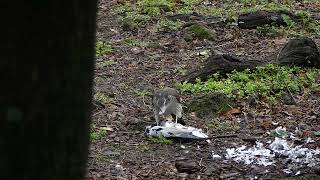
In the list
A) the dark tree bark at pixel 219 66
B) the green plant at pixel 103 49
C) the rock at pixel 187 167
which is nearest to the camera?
the rock at pixel 187 167

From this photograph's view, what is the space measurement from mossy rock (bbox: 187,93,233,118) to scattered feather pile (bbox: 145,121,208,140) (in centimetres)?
79

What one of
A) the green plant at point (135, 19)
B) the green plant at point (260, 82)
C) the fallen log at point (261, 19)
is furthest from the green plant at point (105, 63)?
the fallen log at point (261, 19)

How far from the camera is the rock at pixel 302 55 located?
30.1 ft

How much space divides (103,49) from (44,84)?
382 inches

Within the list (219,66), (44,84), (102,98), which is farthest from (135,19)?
(44,84)

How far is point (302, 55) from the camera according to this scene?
9.21 meters

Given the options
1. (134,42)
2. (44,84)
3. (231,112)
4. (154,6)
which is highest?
(154,6)

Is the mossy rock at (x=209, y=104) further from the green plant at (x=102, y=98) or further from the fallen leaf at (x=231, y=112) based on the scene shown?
the green plant at (x=102, y=98)

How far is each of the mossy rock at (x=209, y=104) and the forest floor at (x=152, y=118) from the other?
0.38 ft

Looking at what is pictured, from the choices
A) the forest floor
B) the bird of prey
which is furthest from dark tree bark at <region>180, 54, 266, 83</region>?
the bird of prey

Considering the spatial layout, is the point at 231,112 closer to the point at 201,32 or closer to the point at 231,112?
the point at 231,112

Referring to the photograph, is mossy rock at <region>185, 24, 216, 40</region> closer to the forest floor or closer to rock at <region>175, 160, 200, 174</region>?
the forest floor

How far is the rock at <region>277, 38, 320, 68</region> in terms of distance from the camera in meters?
9.18

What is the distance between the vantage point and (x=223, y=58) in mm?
9055
